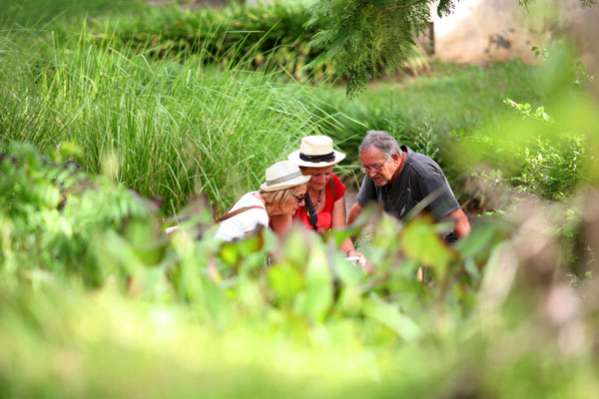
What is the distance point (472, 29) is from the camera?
18.2m

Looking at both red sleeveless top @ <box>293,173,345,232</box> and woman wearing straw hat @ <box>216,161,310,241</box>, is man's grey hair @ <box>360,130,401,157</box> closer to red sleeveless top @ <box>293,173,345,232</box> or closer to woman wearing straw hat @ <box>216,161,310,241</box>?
red sleeveless top @ <box>293,173,345,232</box>

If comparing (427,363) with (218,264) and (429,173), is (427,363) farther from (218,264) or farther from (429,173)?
(429,173)

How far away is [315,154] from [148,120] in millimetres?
1100

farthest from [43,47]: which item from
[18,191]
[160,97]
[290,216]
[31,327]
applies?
[31,327]

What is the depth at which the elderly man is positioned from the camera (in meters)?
5.56

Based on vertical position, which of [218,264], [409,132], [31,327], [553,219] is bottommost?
[409,132]

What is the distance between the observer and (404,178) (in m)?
5.69

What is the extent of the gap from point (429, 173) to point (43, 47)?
10.9 feet

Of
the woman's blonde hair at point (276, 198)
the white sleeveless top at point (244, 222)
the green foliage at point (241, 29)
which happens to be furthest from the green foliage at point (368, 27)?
the green foliage at point (241, 29)

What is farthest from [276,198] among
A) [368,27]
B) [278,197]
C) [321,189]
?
[368,27]

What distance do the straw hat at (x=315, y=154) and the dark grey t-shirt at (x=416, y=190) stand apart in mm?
363

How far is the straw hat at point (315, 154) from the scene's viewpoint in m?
5.67

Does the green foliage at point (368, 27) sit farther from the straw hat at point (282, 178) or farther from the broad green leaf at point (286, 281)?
the broad green leaf at point (286, 281)

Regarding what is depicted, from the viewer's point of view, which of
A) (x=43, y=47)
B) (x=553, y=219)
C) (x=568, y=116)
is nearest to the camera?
(x=568, y=116)
